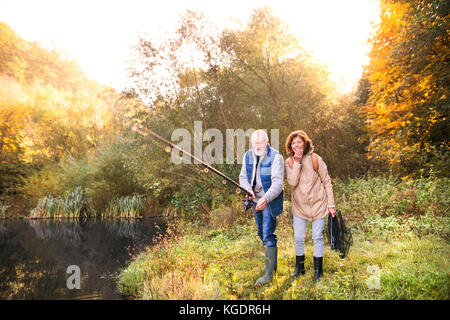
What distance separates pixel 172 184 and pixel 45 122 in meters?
13.8

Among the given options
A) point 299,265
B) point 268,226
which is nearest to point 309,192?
point 268,226

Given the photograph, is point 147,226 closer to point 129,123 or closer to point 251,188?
point 129,123

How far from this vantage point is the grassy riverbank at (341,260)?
3314 millimetres

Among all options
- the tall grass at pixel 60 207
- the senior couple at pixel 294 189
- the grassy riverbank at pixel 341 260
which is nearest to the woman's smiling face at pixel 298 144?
the senior couple at pixel 294 189

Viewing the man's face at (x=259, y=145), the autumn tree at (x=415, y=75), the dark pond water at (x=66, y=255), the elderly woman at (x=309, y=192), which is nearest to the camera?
the elderly woman at (x=309, y=192)

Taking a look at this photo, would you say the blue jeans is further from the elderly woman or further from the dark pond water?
the dark pond water

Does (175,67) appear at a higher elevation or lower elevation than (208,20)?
lower

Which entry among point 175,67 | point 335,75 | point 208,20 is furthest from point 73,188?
A: point 335,75

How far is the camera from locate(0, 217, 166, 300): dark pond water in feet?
17.0

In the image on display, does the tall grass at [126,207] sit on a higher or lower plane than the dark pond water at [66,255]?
higher

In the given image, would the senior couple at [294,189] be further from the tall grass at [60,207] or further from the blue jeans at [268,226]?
the tall grass at [60,207]

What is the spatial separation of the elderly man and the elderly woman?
0.20 meters

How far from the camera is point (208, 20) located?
10.2 meters

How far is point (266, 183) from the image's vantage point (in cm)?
388
